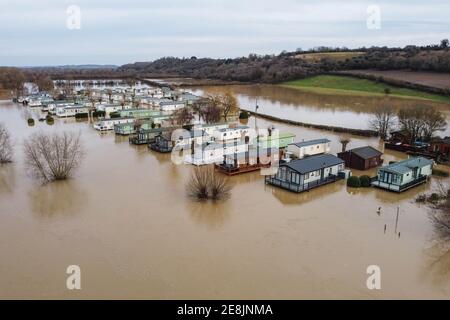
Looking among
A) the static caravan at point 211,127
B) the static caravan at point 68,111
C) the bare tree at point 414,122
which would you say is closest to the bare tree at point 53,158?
the static caravan at point 211,127

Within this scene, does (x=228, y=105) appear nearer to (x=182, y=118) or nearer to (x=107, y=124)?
(x=182, y=118)

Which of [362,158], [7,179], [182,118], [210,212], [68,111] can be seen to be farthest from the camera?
[68,111]

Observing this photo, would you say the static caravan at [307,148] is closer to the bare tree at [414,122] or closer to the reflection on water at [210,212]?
the bare tree at [414,122]

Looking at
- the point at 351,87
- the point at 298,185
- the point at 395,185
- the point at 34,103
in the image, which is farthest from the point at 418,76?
the point at 34,103

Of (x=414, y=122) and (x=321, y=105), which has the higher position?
(x=321, y=105)
